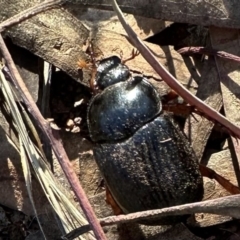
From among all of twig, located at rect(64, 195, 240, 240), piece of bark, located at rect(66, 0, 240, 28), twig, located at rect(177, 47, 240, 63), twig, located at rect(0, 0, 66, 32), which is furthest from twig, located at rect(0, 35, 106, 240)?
twig, located at rect(177, 47, 240, 63)

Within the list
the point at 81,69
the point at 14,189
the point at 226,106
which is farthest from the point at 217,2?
the point at 14,189

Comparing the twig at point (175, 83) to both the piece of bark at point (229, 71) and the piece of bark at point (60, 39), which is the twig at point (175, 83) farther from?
the piece of bark at point (60, 39)

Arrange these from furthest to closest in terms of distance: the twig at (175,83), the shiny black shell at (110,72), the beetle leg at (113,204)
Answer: the shiny black shell at (110,72) < the beetle leg at (113,204) < the twig at (175,83)

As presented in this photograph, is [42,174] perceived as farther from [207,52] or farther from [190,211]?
[207,52]

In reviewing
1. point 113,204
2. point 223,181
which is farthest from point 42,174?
point 223,181

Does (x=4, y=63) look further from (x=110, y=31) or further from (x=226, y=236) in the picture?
(x=226, y=236)

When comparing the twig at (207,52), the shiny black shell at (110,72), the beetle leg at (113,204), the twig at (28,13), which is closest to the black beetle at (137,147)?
the shiny black shell at (110,72)

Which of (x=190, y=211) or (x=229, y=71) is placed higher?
(x=229, y=71)
